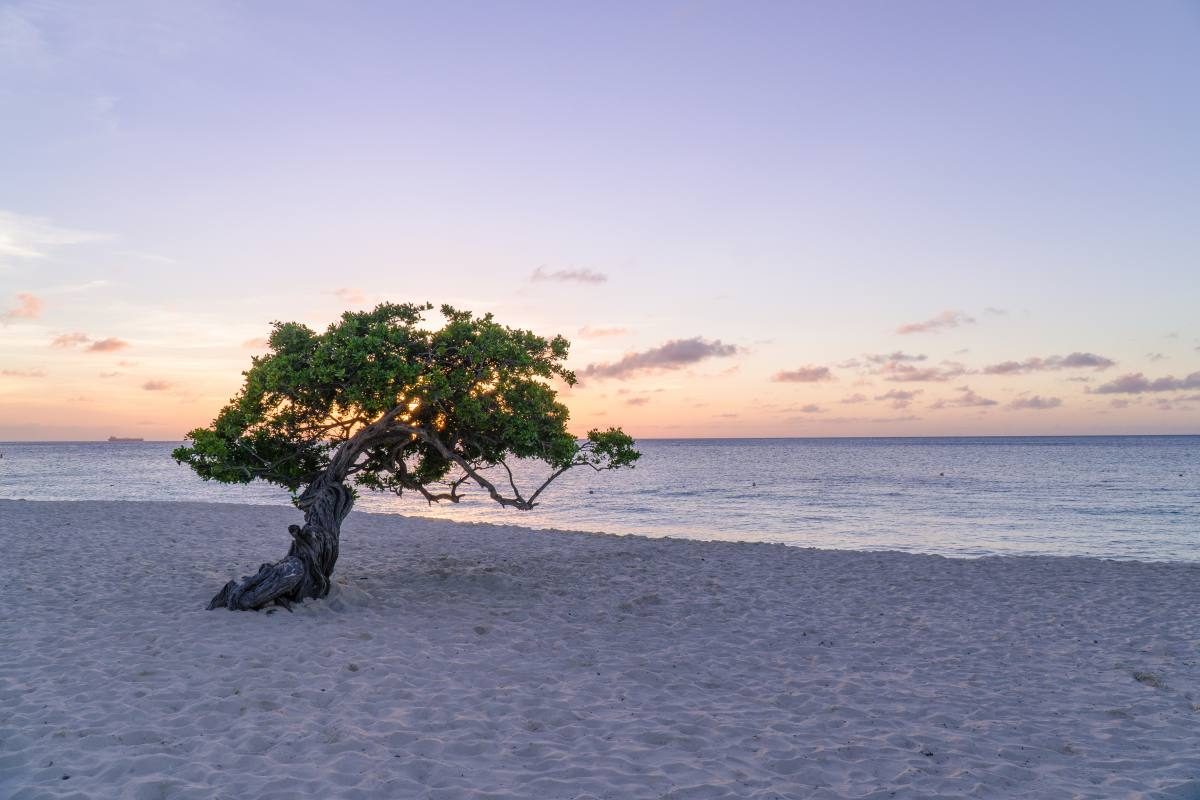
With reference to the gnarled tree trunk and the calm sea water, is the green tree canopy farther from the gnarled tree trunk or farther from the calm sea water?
the calm sea water

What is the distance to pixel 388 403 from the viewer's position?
13188 mm

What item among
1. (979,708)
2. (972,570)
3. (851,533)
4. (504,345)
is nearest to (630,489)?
(851,533)

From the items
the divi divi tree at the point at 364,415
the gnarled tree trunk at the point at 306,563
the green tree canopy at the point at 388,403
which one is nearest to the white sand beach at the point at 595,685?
the gnarled tree trunk at the point at 306,563

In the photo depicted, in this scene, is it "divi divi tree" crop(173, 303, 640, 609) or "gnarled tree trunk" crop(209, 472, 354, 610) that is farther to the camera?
"divi divi tree" crop(173, 303, 640, 609)

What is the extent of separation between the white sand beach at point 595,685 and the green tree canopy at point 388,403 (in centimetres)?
279

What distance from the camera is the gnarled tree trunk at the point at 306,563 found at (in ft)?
40.9

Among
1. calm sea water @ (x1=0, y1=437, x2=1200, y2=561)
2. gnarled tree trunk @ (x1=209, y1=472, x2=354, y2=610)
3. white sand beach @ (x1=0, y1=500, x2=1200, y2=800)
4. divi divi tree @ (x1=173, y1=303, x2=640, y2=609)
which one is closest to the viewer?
white sand beach @ (x1=0, y1=500, x2=1200, y2=800)

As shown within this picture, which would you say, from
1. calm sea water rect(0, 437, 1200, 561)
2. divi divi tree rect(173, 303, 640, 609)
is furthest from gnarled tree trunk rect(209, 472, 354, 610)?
calm sea water rect(0, 437, 1200, 561)

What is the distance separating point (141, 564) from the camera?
55.6 feet

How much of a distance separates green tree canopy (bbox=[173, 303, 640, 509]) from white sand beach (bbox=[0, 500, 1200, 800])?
110 inches

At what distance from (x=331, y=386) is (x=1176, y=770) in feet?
44.2

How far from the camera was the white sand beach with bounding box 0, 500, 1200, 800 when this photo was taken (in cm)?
693

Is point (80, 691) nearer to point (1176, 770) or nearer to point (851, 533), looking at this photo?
point (1176, 770)

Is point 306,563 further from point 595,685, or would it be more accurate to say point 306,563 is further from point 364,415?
point 595,685
